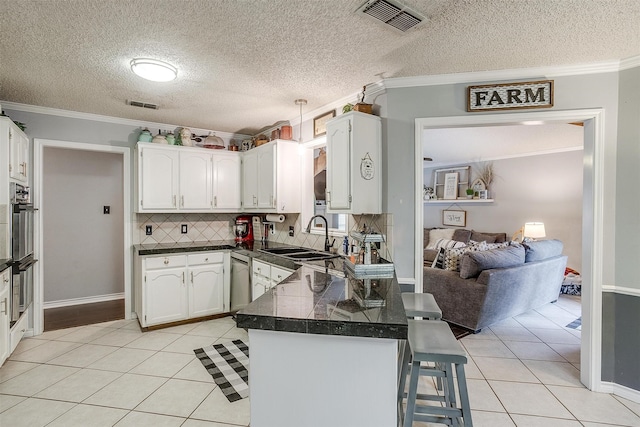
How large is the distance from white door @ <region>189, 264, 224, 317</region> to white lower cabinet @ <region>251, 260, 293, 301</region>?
2.11 ft

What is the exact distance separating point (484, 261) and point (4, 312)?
4310 mm

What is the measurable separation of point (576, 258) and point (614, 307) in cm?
373

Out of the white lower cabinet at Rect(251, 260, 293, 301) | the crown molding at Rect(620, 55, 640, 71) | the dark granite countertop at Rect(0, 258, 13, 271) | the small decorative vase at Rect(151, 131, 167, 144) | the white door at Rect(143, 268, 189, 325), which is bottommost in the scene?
the white door at Rect(143, 268, 189, 325)

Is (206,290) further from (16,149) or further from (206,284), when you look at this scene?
(16,149)

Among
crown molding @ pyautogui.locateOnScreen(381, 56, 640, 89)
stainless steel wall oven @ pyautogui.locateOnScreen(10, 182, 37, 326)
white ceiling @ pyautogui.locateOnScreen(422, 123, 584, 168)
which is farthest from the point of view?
white ceiling @ pyautogui.locateOnScreen(422, 123, 584, 168)

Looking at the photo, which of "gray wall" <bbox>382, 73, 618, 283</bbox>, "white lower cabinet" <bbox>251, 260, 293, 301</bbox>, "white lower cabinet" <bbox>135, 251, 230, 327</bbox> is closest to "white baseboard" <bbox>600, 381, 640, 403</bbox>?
"gray wall" <bbox>382, 73, 618, 283</bbox>

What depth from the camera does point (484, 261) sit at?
346cm

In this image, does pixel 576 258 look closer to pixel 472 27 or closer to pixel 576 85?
pixel 576 85

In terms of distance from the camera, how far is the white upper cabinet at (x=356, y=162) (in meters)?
2.64

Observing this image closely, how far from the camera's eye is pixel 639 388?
228cm

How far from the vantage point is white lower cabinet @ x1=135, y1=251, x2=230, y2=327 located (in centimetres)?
353

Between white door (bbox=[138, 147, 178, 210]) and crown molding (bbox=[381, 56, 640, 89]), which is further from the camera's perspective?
white door (bbox=[138, 147, 178, 210])

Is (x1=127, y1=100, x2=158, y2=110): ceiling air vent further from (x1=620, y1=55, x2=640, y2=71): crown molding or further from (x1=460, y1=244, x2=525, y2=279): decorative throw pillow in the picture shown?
(x1=620, y1=55, x2=640, y2=71): crown molding

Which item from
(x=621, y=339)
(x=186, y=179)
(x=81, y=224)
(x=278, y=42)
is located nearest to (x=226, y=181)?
(x=186, y=179)
